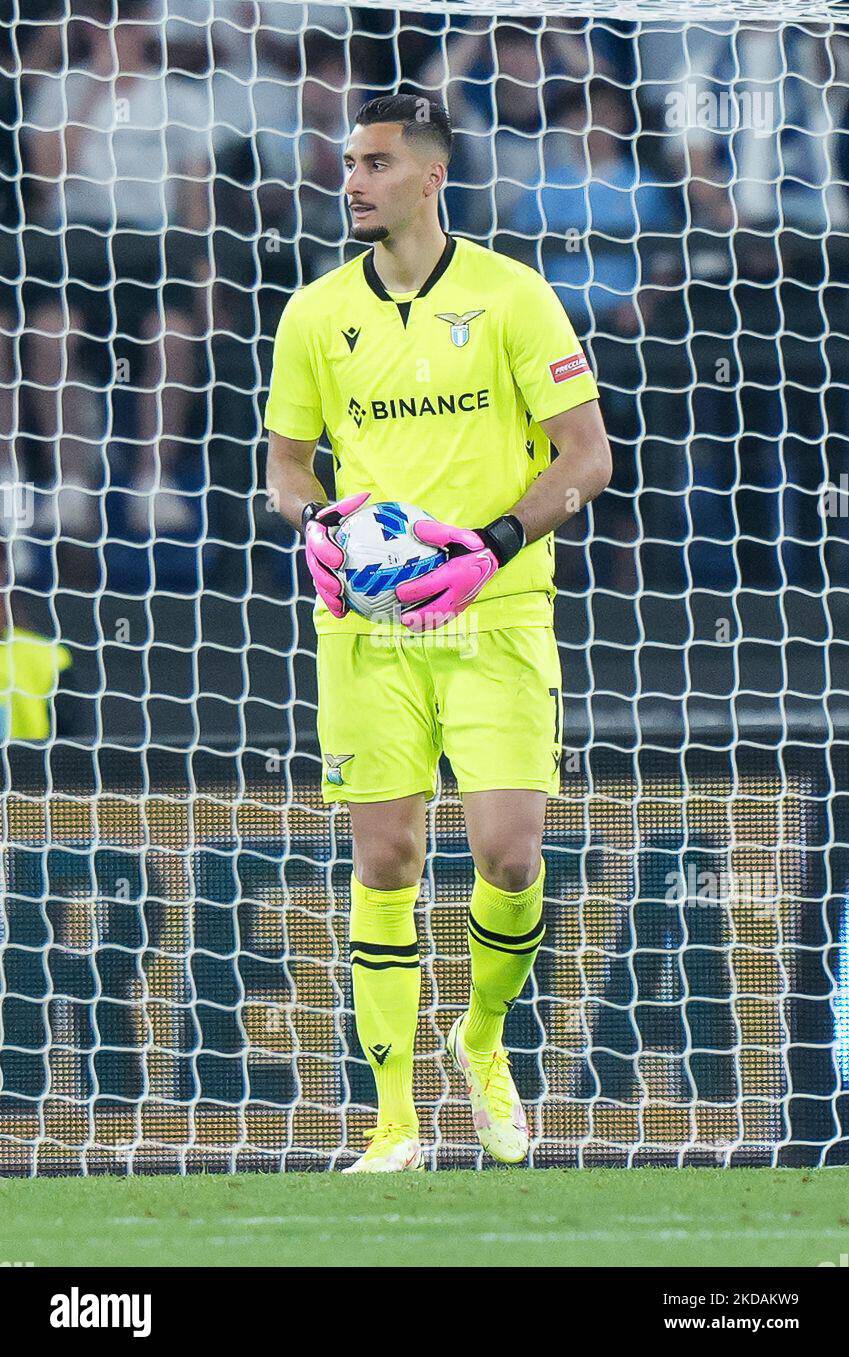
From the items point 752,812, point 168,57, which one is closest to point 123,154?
point 168,57

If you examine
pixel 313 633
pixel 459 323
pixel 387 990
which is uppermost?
pixel 459 323

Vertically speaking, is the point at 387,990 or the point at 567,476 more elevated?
the point at 567,476

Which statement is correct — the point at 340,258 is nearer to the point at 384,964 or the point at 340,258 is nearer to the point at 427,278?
the point at 427,278

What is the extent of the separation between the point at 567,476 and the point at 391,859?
0.82 m

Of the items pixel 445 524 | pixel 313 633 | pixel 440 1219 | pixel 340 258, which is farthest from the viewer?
pixel 340 258

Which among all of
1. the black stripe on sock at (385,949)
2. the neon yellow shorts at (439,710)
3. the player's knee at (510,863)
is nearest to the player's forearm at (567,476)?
the neon yellow shorts at (439,710)

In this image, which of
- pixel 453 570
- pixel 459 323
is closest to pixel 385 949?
pixel 453 570

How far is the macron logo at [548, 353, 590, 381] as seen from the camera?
390 centimetres

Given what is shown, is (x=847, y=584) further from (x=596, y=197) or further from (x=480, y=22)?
(x=480, y=22)

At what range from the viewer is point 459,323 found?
3957mm

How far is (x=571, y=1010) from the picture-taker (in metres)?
5.15

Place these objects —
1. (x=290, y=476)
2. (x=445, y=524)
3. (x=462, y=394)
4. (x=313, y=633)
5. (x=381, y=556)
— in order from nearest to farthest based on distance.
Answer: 1. (x=381, y=556)
2. (x=445, y=524)
3. (x=462, y=394)
4. (x=290, y=476)
5. (x=313, y=633)
